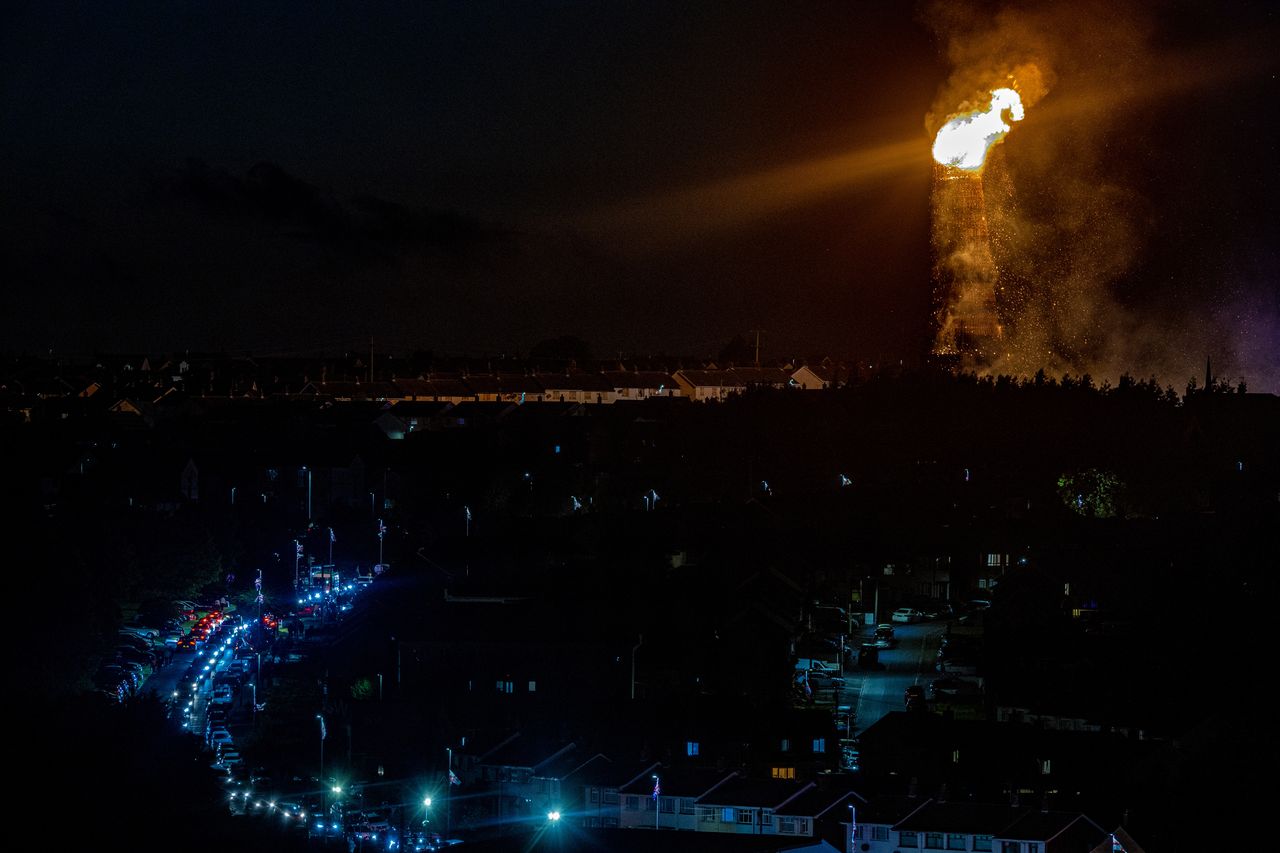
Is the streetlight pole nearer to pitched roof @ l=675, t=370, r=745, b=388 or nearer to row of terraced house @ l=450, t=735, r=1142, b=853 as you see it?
row of terraced house @ l=450, t=735, r=1142, b=853

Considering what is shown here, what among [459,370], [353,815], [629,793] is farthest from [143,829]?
[459,370]

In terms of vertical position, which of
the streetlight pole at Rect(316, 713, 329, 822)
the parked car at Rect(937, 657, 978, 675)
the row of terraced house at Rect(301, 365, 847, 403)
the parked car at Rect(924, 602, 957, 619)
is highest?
the row of terraced house at Rect(301, 365, 847, 403)

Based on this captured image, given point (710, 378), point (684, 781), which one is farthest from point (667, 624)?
point (710, 378)

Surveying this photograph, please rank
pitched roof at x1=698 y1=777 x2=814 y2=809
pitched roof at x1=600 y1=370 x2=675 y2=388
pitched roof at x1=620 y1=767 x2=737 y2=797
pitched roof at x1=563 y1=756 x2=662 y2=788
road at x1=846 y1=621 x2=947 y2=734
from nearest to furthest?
pitched roof at x1=698 y1=777 x2=814 y2=809, pitched roof at x1=620 y1=767 x2=737 y2=797, pitched roof at x1=563 y1=756 x2=662 y2=788, road at x1=846 y1=621 x2=947 y2=734, pitched roof at x1=600 y1=370 x2=675 y2=388

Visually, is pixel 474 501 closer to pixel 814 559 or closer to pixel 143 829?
pixel 814 559

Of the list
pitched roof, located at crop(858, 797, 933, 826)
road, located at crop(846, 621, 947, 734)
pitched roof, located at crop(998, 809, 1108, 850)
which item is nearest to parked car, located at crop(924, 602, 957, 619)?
road, located at crop(846, 621, 947, 734)

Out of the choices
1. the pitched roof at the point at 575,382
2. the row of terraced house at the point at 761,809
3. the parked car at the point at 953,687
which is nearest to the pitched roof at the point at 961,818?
the row of terraced house at the point at 761,809

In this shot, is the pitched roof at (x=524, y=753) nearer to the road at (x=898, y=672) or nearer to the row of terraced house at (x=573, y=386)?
the road at (x=898, y=672)

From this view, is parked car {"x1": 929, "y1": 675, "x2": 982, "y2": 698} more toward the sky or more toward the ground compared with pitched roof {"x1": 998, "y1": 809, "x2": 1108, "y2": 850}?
more toward the sky

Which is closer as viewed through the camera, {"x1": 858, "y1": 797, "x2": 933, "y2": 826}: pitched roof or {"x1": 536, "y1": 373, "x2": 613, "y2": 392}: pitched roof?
{"x1": 858, "y1": 797, "x2": 933, "y2": 826}: pitched roof
